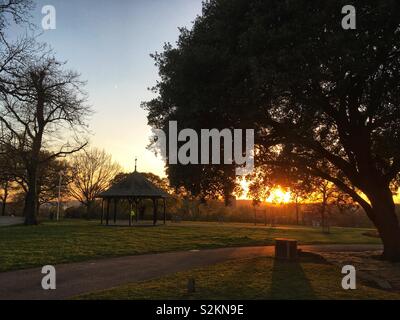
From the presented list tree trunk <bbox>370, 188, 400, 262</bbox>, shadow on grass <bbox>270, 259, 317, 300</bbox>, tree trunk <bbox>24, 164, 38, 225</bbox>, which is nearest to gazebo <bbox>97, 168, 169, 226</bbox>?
tree trunk <bbox>24, 164, 38, 225</bbox>

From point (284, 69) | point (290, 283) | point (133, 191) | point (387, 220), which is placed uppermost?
point (284, 69)

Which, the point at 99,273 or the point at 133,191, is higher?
the point at 133,191

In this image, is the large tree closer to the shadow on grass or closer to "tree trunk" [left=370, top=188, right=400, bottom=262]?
"tree trunk" [left=370, top=188, right=400, bottom=262]

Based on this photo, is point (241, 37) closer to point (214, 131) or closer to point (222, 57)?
point (222, 57)

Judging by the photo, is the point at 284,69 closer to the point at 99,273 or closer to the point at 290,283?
the point at 290,283

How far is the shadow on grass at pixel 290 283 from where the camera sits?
1158 centimetres

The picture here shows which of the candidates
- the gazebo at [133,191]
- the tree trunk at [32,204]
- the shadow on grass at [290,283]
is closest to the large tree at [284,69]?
the shadow on grass at [290,283]

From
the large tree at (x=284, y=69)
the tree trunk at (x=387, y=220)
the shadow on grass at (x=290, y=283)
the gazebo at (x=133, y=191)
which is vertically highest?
the large tree at (x=284, y=69)

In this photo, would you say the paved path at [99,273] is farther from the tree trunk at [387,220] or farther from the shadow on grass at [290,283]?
the tree trunk at [387,220]

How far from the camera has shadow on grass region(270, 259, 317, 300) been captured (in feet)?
38.0

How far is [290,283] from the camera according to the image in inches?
528

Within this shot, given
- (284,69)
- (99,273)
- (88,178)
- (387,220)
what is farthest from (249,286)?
(88,178)

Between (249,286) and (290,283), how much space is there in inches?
62.5

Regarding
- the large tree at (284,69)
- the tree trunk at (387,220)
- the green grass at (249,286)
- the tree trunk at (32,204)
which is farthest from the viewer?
the tree trunk at (32,204)
